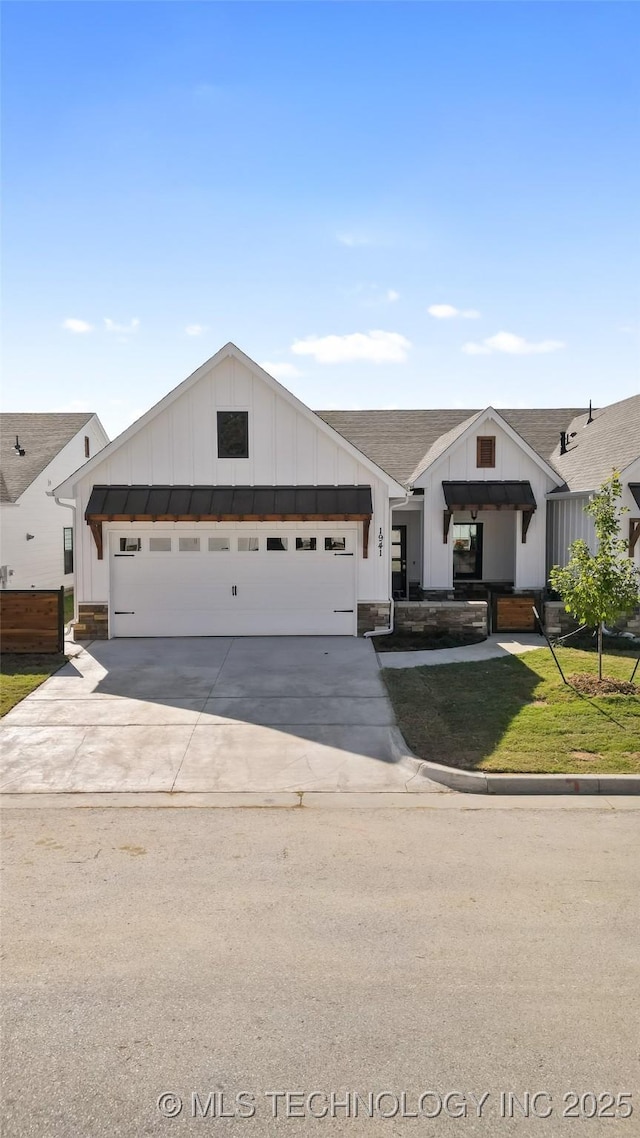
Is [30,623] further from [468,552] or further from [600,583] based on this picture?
[468,552]

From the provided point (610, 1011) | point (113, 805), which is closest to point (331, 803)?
point (113, 805)

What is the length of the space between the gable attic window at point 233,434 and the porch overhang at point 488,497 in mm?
6061

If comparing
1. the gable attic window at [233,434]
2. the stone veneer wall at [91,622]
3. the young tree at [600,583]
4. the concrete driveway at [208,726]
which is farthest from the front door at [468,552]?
the stone veneer wall at [91,622]

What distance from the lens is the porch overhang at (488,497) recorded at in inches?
731

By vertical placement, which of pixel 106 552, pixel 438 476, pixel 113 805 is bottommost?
pixel 113 805

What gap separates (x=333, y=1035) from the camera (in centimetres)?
396

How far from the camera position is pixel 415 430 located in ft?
75.8

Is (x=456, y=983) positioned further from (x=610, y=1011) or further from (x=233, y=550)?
(x=233, y=550)

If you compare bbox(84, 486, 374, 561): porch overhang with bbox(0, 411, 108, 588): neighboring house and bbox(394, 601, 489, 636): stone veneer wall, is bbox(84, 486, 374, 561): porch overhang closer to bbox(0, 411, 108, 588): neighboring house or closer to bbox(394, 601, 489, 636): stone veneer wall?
bbox(394, 601, 489, 636): stone veneer wall

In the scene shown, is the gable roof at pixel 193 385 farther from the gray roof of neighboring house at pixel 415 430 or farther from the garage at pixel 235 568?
the gray roof of neighboring house at pixel 415 430

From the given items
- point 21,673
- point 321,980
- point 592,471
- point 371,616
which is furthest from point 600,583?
point 21,673

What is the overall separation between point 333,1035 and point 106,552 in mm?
13280

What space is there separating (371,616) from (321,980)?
466 inches

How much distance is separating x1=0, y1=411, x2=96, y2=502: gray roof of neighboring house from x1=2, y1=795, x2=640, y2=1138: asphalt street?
16965 mm
